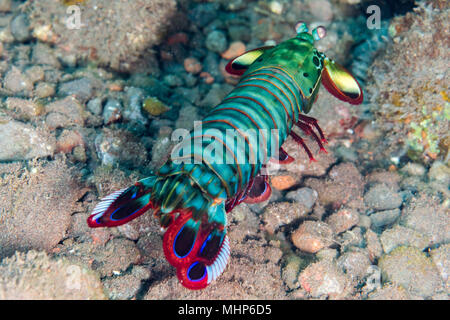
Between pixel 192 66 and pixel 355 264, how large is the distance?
418cm

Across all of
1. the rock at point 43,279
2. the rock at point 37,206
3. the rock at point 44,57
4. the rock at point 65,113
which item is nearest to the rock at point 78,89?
the rock at point 65,113

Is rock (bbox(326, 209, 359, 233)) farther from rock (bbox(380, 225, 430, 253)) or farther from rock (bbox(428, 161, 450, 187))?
rock (bbox(428, 161, 450, 187))

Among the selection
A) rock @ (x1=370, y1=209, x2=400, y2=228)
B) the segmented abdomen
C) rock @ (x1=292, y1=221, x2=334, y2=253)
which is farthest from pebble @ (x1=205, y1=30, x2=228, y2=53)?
rock @ (x1=370, y1=209, x2=400, y2=228)

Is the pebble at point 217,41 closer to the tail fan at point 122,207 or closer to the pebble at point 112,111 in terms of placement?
the pebble at point 112,111

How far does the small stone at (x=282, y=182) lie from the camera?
14.6 feet

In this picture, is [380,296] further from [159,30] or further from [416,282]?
[159,30]

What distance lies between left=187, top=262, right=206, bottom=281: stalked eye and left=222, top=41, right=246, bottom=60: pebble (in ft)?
14.2

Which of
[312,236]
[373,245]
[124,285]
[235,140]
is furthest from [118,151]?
[373,245]

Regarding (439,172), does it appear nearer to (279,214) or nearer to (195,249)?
(279,214)

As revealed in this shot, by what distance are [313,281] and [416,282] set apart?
112cm

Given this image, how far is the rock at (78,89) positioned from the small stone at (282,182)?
3.07m

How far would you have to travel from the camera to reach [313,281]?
3439 millimetres

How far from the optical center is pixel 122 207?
2852mm
